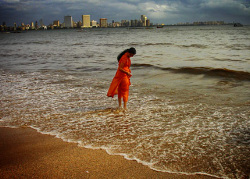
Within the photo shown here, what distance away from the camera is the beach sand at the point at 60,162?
9.10 ft

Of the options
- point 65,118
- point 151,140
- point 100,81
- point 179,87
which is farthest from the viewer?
point 100,81

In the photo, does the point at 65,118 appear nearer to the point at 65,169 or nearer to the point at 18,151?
the point at 18,151

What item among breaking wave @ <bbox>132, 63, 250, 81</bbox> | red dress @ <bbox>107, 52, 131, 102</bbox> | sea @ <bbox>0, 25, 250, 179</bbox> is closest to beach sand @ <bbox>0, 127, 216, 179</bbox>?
sea @ <bbox>0, 25, 250, 179</bbox>

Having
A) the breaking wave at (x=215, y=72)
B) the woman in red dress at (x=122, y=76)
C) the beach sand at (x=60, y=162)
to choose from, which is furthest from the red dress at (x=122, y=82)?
the breaking wave at (x=215, y=72)

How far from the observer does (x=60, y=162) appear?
120 inches

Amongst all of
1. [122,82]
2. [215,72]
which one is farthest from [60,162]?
[215,72]

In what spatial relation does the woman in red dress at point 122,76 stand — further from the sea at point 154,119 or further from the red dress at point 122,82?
the sea at point 154,119

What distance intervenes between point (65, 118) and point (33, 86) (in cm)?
401

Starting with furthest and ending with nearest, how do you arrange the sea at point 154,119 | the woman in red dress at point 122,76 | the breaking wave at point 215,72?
the breaking wave at point 215,72, the woman in red dress at point 122,76, the sea at point 154,119

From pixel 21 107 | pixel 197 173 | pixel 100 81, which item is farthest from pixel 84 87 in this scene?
pixel 197 173

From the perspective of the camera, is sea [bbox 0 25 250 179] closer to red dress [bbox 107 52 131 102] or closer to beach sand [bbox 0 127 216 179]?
beach sand [bbox 0 127 216 179]

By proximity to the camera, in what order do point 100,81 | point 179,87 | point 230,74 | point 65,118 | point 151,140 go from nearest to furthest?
point 151,140
point 65,118
point 179,87
point 100,81
point 230,74

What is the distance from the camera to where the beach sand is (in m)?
2.77

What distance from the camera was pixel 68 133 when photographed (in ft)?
13.6
